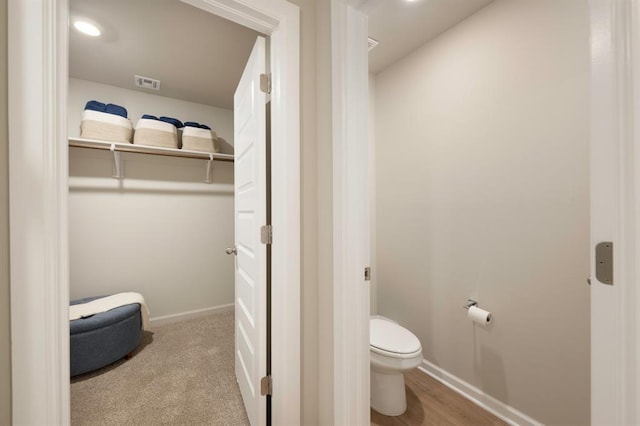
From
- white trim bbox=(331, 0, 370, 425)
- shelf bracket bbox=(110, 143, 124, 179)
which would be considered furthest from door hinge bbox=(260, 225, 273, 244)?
shelf bracket bbox=(110, 143, 124, 179)

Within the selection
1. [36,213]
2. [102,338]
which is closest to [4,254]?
[36,213]

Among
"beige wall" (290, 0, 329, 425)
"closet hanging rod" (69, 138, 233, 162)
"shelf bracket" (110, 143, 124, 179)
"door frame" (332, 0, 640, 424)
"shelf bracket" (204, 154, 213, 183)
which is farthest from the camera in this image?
"shelf bracket" (204, 154, 213, 183)

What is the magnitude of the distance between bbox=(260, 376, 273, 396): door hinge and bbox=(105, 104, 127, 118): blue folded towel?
2506mm

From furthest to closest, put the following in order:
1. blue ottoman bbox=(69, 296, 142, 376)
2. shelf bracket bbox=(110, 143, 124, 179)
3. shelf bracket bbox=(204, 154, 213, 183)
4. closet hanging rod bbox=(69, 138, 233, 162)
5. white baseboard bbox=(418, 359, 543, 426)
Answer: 1. shelf bracket bbox=(204, 154, 213, 183)
2. shelf bracket bbox=(110, 143, 124, 179)
3. closet hanging rod bbox=(69, 138, 233, 162)
4. blue ottoman bbox=(69, 296, 142, 376)
5. white baseboard bbox=(418, 359, 543, 426)

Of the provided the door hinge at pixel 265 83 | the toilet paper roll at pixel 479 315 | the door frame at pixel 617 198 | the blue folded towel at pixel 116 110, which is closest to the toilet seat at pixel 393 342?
the toilet paper roll at pixel 479 315

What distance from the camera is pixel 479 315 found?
156 cm

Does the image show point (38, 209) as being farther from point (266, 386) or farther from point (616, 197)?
point (616, 197)

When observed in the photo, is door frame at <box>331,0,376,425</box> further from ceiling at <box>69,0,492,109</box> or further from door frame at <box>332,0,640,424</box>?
door frame at <box>332,0,640,424</box>

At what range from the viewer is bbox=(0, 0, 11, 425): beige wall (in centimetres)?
68

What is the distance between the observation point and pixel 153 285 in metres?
2.69

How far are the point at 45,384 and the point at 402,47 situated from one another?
8.36ft

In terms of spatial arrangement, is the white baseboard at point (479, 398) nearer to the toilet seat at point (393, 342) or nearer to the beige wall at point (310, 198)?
the toilet seat at point (393, 342)

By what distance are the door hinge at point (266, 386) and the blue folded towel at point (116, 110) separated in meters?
2.51

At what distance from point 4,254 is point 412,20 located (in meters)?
2.23
